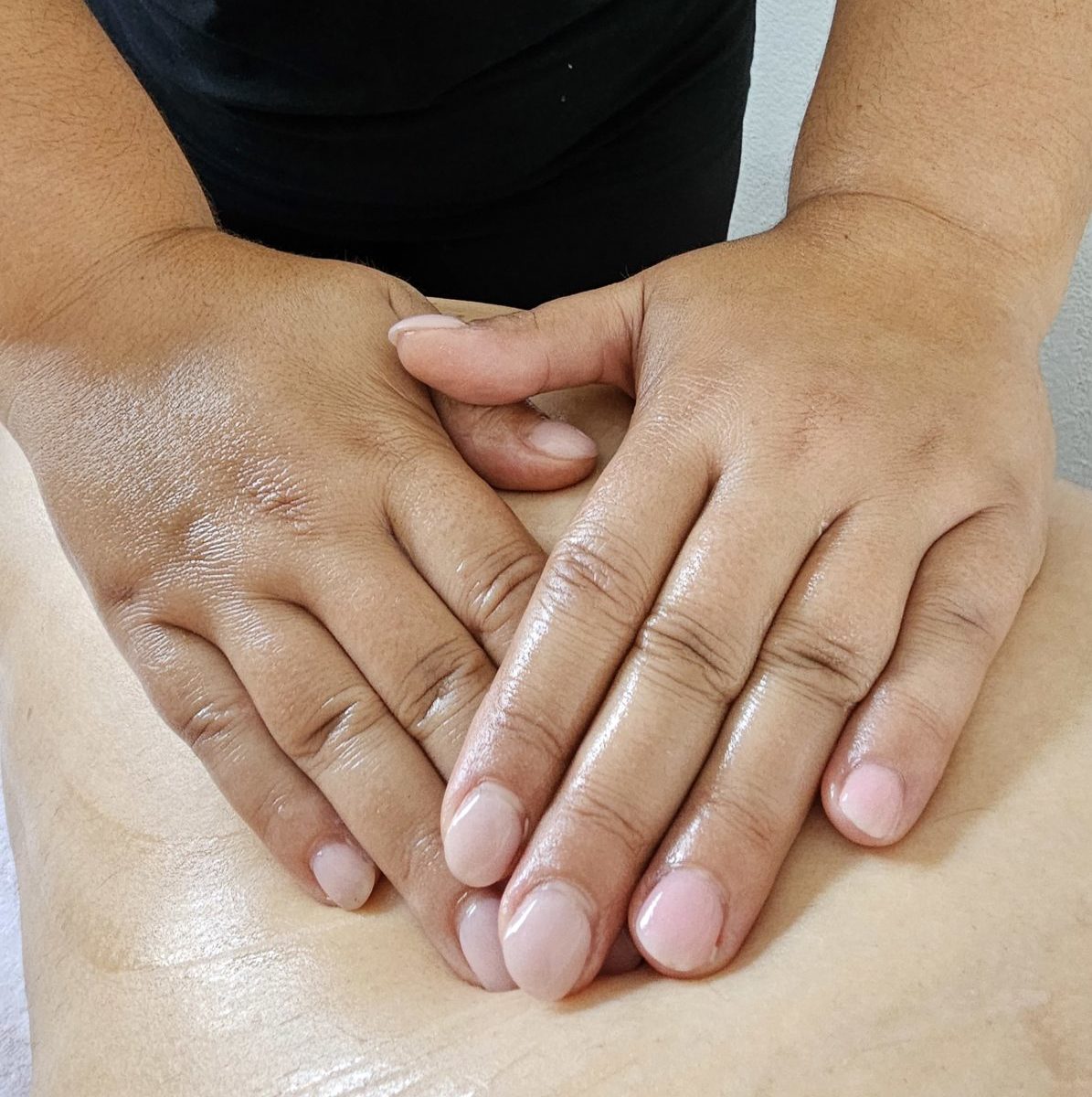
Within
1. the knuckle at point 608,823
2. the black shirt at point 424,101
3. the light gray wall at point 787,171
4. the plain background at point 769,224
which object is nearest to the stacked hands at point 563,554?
the knuckle at point 608,823

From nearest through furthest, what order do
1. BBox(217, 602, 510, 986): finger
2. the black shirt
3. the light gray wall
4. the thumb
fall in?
BBox(217, 602, 510, 986): finger, the thumb, the black shirt, the light gray wall

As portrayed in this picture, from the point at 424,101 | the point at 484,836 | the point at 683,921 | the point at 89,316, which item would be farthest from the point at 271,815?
the point at 424,101

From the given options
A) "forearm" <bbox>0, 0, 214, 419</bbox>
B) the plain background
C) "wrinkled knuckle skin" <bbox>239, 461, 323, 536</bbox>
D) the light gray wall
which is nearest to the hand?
"wrinkled knuckle skin" <bbox>239, 461, 323, 536</bbox>

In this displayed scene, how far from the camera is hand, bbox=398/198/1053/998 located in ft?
1.69

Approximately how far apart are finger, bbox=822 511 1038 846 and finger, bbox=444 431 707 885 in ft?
0.46

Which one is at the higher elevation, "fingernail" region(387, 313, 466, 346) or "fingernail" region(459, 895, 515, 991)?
"fingernail" region(387, 313, 466, 346)

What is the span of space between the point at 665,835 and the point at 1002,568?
0.26m

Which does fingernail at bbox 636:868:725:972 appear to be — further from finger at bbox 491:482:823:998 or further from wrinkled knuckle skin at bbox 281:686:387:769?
wrinkled knuckle skin at bbox 281:686:387:769

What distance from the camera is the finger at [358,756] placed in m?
0.54

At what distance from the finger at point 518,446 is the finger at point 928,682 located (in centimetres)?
23

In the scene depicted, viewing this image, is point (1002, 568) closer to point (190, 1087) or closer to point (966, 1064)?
point (966, 1064)

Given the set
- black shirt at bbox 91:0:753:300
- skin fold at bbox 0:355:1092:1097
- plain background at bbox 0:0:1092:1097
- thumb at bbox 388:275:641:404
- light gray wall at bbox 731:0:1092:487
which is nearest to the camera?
skin fold at bbox 0:355:1092:1097

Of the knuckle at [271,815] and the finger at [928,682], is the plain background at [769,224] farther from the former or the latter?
the finger at [928,682]

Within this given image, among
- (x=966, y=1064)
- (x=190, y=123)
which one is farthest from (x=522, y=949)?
(x=190, y=123)
